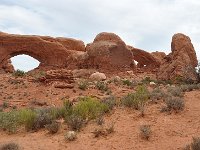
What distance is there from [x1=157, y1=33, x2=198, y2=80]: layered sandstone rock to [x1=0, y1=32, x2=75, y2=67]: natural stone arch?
12.4m

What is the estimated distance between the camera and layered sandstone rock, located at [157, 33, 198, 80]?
27.2m

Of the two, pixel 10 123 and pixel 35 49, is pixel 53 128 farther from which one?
pixel 35 49

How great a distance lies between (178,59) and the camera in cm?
2773

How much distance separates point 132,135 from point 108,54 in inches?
906

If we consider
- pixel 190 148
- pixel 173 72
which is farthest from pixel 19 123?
pixel 173 72

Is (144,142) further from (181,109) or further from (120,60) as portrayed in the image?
(120,60)

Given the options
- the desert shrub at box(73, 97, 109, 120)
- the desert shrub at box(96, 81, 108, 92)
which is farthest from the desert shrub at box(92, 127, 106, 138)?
the desert shrub at box(96, 81, 108, 92)

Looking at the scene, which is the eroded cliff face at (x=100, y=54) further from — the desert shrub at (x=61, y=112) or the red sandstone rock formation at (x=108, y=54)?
the desert shrub at (x=61, y=112)

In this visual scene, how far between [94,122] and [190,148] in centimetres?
361

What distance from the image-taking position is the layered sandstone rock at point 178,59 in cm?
2716

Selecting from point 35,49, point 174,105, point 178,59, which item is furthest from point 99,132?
point 35,49

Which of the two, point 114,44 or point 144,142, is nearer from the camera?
point 144,142

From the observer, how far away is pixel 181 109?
11.8 meters

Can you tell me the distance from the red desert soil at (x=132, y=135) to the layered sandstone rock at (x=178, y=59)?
15.0 meters
